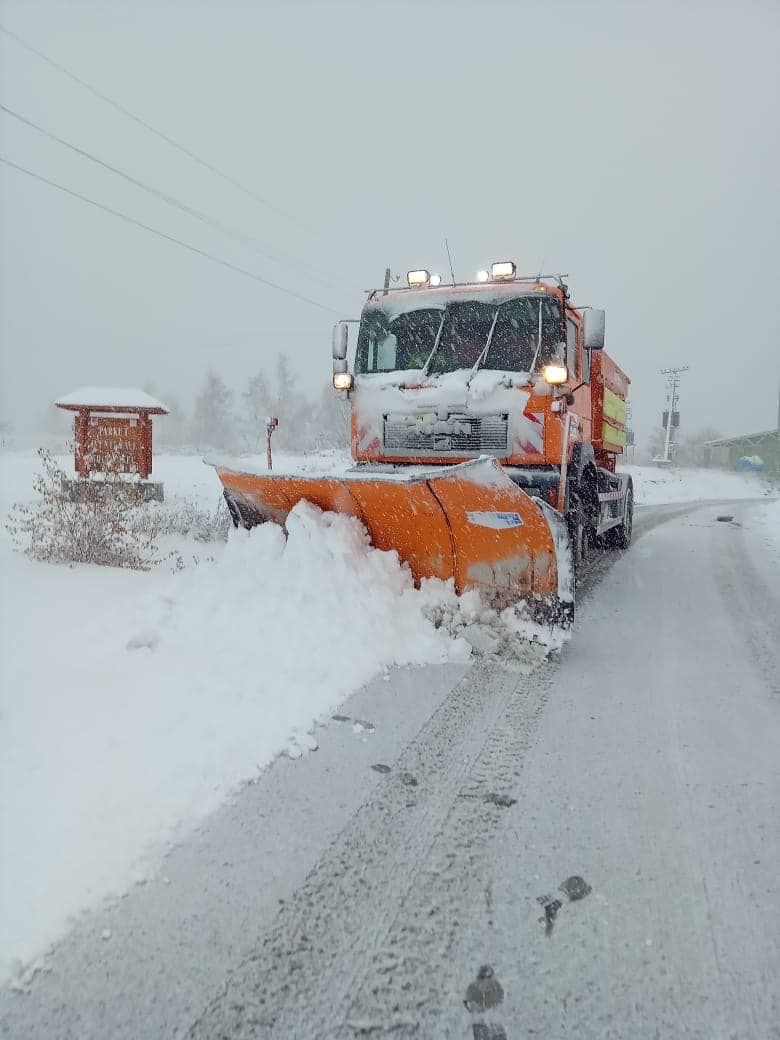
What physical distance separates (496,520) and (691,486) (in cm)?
3537

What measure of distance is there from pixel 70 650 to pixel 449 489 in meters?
2.58

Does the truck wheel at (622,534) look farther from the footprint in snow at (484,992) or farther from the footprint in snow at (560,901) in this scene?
the footprint in snow at (484,992)

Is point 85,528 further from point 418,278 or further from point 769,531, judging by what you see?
point 769,531

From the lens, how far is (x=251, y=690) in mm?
3250

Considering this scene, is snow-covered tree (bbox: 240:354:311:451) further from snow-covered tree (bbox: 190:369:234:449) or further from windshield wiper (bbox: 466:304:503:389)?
windshield wiper (bbox: 466:304:503:389)

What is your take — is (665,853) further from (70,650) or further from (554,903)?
(70,650)

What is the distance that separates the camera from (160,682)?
3.30 metres

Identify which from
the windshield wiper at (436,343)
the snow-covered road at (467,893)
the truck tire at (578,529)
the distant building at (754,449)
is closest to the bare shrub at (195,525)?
the windshield wiper at (436,343)

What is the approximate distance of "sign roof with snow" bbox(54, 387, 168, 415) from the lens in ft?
38.9

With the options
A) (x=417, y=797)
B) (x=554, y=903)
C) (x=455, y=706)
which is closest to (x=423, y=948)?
(x=554, y=903)

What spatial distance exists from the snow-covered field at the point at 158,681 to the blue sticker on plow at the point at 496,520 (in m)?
0.59

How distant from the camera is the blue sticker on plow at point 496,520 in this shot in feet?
14.0

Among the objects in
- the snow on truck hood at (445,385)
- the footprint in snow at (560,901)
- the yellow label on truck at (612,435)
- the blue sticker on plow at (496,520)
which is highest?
the snow on truck hood at (445,385)

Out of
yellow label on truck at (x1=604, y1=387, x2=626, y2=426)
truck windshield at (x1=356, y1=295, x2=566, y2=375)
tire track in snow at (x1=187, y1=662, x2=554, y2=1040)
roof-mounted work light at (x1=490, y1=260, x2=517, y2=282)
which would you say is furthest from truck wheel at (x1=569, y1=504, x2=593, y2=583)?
tire track in snow at (x1=187, y1=662, x2=554, y2=1040)
